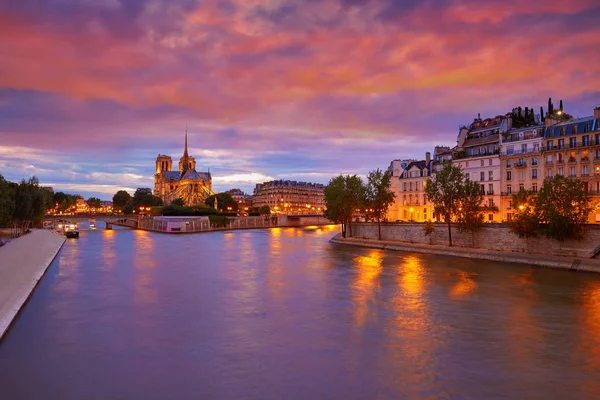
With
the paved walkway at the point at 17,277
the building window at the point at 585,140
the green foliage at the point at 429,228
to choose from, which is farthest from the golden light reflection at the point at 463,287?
the building window at the point at 585,140

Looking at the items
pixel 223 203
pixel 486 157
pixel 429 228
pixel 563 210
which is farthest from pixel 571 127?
pixel 223 203

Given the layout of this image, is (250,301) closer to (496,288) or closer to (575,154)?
(496,288)

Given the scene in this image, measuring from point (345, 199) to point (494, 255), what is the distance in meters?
25.8

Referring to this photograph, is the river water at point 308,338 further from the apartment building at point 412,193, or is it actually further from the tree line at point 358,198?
the apartment building at point 412,193

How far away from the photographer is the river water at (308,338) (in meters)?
12.7

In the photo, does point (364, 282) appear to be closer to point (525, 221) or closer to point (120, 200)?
point (525, 221)

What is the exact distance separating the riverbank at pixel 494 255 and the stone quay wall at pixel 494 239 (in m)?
1.02

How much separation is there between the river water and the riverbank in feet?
5.37

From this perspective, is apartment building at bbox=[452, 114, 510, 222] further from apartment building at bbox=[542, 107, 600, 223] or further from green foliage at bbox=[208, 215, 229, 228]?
green foliage at bbox=[208, 215, 229, 228]

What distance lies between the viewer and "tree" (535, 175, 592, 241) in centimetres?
3388

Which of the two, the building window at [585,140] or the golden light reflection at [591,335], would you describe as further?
the building window at [585,140]

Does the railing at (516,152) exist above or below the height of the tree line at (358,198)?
above

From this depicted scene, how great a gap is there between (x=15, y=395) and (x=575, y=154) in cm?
5163

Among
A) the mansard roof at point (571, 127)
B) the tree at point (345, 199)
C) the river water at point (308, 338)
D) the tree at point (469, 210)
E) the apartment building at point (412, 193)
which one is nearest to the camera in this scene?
the river water at point (308, 338)
